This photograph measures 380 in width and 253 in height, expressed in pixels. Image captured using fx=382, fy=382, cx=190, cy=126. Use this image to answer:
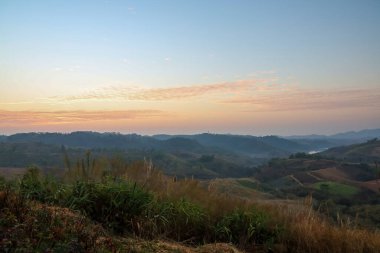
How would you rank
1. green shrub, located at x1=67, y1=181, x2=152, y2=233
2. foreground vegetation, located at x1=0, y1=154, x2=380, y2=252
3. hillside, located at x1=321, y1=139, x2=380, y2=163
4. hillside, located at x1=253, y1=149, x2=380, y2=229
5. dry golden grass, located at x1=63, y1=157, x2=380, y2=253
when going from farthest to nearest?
hillside, located at x1=321, y1=139, x2=380, y2=163, hillside, located at x1=253, y1=149, x2=380, y2=229, dry golden grass, located at x1=63, y1=157, x2=380, y2=253, green shrub, located at x1=67, y1=181, x2=152, y2=233, foreground vegetation, located at x1=0, y1=154, x2=380, y2=252

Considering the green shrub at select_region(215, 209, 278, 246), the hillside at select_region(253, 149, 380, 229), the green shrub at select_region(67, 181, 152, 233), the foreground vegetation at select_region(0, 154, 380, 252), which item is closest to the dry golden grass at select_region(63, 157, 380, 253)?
the foreground vegetation at select_region(0, 154, 380, 252)

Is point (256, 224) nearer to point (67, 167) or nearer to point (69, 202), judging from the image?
point (69, 202)

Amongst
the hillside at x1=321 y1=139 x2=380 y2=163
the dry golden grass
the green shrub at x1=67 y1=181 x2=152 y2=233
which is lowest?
the hillside at x1=321 y1=139 x2=380 y2=163

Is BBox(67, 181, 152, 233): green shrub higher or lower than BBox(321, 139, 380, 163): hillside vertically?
higher

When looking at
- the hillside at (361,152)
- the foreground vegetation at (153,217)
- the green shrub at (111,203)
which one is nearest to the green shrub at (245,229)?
the foreground vegetation at (153,217)

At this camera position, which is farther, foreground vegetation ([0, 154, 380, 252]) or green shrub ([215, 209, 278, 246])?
green shrub ([215, 209, 278, 246])

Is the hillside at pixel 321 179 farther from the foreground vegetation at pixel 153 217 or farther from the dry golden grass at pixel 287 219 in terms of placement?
the foreground vegetation at pixel 153 217

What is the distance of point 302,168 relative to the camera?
238ft

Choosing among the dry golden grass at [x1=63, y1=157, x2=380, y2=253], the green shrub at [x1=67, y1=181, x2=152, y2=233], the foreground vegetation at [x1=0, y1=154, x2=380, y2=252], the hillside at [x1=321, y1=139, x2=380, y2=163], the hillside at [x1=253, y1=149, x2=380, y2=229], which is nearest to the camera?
the foreground vegetation at [x1=0, y1=154, x2=380, y2=252]

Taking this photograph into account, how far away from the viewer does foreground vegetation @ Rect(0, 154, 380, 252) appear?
3.60 meters

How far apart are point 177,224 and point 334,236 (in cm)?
202

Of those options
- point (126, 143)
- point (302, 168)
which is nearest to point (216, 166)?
point (302, 168)

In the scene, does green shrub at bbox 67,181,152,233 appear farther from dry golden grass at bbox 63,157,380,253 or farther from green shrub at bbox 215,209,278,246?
green shrub at bbox 215,209,278,246

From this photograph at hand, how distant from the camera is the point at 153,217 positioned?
467cm
